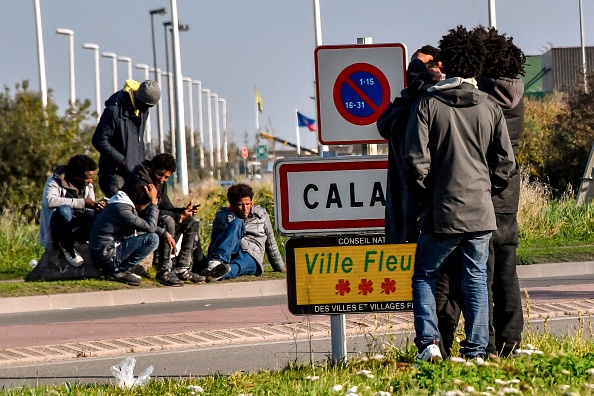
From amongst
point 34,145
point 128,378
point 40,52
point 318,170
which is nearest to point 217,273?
point 318,170

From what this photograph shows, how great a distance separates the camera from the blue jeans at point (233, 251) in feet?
49.6

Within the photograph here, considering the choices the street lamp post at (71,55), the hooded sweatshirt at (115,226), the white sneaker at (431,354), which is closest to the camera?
the white sneaker at (431,354)

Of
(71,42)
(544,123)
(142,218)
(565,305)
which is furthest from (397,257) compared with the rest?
(71,42)

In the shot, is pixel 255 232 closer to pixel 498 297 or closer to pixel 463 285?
pixel 498 297

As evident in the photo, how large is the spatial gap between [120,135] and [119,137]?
0.04m

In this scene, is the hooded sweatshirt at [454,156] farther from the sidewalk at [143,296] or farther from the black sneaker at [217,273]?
the black sneaker at [217,273]

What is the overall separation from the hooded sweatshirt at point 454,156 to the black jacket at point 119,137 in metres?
8.55

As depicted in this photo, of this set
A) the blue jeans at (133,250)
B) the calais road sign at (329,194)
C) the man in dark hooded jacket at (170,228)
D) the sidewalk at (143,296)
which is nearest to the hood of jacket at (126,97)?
the man in dark hooded jacket at (170,228)

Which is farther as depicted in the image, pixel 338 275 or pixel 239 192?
pixel 239 192

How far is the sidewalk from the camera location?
1366 cm

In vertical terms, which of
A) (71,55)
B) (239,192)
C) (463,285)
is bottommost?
(463,285)

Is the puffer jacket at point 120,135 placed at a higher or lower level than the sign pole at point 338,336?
higher

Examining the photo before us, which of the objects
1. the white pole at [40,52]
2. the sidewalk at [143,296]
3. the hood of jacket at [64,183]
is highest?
the white pole at [40,52]

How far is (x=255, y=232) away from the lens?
15398mm
